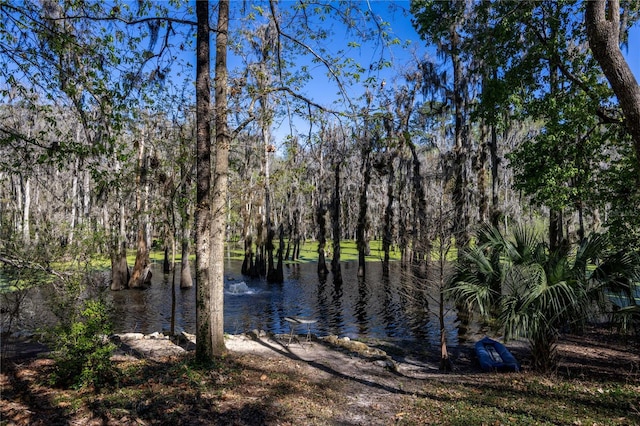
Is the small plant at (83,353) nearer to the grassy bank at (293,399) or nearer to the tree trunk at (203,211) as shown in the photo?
the grassy bank at (293,399)

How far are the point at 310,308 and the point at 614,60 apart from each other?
16675mm

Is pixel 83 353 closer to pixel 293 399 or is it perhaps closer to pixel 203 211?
pixel 203 211

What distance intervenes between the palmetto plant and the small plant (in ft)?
22.0

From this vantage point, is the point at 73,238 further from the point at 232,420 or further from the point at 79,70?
the point at 232,420

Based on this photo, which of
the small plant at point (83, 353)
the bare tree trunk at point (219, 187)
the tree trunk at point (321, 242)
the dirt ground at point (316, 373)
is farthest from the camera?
the tree trunk at point (321, 242)

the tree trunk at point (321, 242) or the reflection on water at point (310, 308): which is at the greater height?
the tree trunk at point (321, 242)

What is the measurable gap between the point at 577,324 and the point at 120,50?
10153 millimetres

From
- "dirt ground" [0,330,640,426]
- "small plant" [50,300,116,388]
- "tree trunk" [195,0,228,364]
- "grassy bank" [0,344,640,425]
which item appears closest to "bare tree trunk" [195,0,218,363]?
"tree trunk" [195,0,228,364]

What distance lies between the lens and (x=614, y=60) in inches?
187

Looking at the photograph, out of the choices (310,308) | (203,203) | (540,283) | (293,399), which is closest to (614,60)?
(540,283)

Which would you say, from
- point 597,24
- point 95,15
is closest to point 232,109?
point 95,15

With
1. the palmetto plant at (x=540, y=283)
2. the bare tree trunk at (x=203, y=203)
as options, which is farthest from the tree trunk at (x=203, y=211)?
the palmetto plant at (x=540, y=283)

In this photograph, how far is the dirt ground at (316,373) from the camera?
5836 mm

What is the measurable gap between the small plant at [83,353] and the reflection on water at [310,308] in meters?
6.46
